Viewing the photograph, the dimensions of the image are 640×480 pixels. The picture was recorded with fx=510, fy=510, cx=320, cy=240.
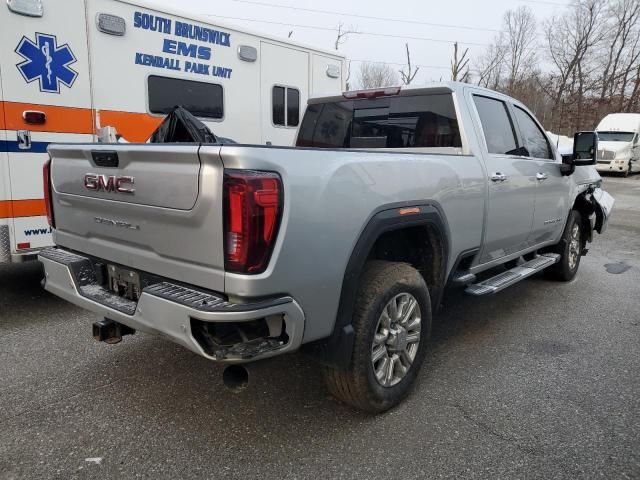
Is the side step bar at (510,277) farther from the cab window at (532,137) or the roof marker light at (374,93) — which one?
the roof marker light at (374,93)

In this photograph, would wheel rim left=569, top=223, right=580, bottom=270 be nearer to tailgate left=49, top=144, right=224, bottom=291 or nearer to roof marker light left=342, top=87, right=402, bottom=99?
roof marker light left=342, top=87, right=402, bottom=99

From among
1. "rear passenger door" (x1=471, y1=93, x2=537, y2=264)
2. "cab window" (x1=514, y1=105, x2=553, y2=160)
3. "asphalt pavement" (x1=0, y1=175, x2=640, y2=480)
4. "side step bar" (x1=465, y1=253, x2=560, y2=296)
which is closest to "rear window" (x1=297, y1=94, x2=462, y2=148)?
"rear passenger door" (x1=471, y1=93, x2=537, y2=264)

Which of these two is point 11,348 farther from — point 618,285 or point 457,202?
point 618,285

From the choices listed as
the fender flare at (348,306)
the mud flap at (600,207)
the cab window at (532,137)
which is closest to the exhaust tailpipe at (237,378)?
the fender flare at (348,306)

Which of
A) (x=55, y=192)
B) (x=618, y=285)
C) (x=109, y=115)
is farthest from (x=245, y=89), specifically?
(x=618, y=285)

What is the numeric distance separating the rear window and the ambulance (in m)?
1.88

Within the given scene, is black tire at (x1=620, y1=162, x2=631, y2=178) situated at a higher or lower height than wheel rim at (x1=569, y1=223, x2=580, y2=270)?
Result: higher

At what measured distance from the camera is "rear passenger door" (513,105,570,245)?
181 inches

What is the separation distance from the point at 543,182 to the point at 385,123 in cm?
166

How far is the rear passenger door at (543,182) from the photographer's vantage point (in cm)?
461

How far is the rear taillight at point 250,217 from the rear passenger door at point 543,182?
310 centimetres

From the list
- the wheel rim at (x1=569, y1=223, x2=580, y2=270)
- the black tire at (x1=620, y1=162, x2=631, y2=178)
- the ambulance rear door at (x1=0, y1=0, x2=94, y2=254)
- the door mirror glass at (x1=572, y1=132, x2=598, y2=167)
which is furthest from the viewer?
the black tire at (x1=620, y1=162, x2=631, y2=178)

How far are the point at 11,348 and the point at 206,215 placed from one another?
104 inches

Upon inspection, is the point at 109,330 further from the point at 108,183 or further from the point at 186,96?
the point at 186,96
